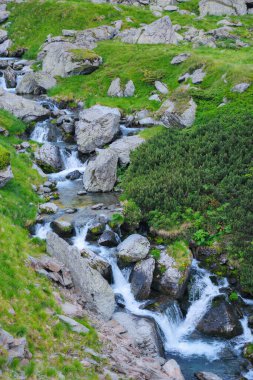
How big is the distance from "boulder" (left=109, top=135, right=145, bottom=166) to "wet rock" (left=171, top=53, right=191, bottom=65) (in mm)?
16959

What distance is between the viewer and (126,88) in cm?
4912

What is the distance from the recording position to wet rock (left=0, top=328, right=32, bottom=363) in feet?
44.7

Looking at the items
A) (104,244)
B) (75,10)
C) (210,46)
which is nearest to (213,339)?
(104,244)

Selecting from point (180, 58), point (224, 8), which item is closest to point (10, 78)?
point (180, 58)

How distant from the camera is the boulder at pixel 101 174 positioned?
33.9m

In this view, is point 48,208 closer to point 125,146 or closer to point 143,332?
point 125,146

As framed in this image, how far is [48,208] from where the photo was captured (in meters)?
29.9

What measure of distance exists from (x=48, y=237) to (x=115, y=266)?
14.7ft

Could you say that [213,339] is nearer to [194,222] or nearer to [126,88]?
[194,222]

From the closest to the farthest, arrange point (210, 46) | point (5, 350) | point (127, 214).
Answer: point (5, 350) < point (127, 214) < point (210, 46)

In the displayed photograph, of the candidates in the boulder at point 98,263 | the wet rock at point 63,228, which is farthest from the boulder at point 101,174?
the boulder at point 98,263

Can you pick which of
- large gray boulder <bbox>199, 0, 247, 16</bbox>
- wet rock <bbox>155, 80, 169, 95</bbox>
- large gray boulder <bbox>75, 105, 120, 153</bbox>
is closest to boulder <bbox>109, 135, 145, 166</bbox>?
large gray boulder <bbox>75, 105, 120, 153</bbox>

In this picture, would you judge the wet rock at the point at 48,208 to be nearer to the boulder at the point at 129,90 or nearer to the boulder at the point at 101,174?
the boulder at the point at 101,174

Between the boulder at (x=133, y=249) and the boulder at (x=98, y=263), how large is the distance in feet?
3.83
